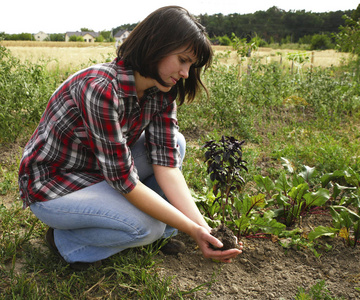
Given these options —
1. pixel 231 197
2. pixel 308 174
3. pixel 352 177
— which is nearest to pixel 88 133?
pixel 231 197

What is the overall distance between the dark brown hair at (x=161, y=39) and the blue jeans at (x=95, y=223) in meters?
0.69

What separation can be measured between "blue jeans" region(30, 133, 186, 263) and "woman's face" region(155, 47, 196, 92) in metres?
0.69

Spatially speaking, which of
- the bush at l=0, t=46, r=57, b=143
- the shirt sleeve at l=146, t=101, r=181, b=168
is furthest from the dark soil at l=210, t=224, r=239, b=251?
the bush at l=0, t=46, r=57, b=143

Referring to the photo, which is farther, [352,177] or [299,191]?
[352,177]

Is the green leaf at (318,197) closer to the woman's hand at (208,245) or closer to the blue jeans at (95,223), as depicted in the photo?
the woman's hand at (208,245)

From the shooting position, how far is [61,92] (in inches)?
72.2

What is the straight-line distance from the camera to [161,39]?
162 centimetres

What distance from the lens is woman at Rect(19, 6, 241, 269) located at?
1651 mm

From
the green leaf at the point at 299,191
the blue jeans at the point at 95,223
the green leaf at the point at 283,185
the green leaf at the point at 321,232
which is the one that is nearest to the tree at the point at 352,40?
the green leaf at the point at 283,185

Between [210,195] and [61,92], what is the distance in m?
1.24

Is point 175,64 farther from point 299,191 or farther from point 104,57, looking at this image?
point 104,57

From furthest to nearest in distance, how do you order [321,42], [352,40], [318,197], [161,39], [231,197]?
[321,42] < [352,40] < [318,197] < [231,197] < [161,39]

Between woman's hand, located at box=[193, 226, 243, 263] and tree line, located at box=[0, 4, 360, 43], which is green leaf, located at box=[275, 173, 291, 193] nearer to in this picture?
woman's hand, located at box=[193, 226, 243, 263]

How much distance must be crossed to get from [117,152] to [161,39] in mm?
575
